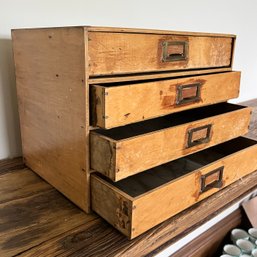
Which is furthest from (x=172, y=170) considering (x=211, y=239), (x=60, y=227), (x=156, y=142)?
(x=211, y=239)

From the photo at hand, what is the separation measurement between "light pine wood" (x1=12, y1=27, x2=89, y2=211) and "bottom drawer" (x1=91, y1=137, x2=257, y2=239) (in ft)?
0.20

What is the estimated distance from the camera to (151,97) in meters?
0.58

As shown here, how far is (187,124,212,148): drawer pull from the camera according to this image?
2.16 feet

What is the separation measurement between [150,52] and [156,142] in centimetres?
19

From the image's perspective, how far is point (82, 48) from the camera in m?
0.50

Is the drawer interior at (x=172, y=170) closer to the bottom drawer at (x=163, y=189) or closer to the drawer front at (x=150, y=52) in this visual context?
the bottom drawer at (x=163, y=189)

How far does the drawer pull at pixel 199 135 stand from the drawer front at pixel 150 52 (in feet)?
0.50

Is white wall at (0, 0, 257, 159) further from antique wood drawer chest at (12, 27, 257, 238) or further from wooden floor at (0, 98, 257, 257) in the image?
wooden floor at (0, 98, 257, 257)

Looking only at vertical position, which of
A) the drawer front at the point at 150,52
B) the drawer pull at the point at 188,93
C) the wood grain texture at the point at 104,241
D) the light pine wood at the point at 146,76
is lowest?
the wood grain texture at the point at 104,241

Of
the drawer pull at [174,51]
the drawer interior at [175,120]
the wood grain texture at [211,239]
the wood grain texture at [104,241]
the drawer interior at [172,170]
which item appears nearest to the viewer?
the wood grain texture at [104,241]

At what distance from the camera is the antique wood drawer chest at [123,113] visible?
525 mm

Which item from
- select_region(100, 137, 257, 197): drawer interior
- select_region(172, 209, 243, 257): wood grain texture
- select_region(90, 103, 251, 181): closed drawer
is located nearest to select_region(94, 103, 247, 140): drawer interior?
select_region(90, 103, 251, 181): closed drawer

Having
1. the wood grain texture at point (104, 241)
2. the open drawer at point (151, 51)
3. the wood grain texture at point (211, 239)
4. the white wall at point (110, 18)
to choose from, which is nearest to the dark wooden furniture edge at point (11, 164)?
the white wall at point (110, 18)

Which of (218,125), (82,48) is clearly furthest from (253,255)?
(82,48)
